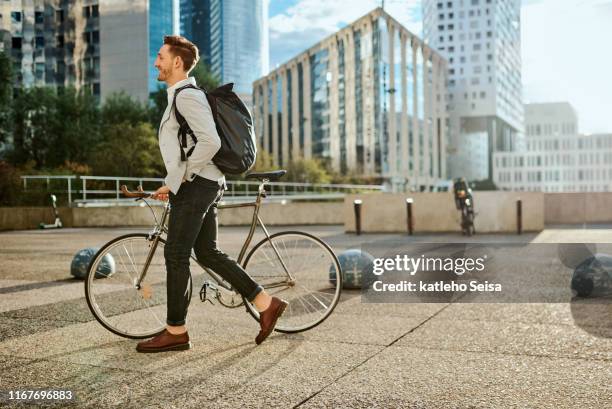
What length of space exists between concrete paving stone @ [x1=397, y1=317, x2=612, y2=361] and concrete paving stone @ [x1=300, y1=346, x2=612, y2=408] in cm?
19

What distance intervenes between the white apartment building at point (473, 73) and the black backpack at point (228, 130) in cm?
13071

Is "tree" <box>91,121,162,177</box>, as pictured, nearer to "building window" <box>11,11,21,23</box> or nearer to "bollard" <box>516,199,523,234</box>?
"bollard" <box>516,199,523,234</box>

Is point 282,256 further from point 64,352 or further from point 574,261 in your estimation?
point 574,261

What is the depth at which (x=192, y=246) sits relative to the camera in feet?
13.8

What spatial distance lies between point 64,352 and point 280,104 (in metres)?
103

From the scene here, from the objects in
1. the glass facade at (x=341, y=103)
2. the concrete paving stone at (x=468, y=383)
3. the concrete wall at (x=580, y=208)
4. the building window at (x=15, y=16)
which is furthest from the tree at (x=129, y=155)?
the glass facade at (x=341, y=103)

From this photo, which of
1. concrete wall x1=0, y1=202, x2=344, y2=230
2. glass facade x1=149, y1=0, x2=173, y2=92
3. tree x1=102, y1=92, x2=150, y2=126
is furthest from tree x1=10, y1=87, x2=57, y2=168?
glass facade x1=149, y1=0, x2=173, y2=92

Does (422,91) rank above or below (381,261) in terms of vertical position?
above

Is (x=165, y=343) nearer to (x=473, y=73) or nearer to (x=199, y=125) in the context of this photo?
(x=199, y=125)

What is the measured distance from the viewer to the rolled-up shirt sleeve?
13.2 feet

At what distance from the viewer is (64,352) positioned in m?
4.27

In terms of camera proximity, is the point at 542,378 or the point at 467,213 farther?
the point at 467,213

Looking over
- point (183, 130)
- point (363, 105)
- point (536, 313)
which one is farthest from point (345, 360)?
point (363, 105)

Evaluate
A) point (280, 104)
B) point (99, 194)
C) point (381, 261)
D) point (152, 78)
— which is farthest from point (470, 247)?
point (280, 104)
